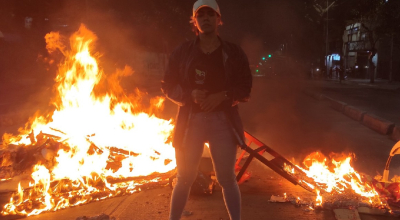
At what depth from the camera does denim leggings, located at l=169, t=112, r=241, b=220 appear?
2.98 metres

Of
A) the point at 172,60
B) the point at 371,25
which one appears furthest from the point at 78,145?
the point at 371,25

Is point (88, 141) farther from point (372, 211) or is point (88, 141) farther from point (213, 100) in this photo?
point (372, 211)

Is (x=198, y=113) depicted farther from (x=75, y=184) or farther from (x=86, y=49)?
(x=86, y=49)

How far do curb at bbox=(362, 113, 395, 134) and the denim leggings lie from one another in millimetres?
7998

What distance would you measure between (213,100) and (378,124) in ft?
29.4

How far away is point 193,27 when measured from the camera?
10.7ft

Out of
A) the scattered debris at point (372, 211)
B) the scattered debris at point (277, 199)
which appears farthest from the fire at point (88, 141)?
the scattered debris at point (372, 211)

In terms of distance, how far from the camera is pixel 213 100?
287 centimetres

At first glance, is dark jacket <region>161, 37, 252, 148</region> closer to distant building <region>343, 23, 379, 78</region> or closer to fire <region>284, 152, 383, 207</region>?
fire <region>284, 152, 383, 207</region>

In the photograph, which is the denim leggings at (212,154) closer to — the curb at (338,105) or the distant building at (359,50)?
the curb at (338,105)

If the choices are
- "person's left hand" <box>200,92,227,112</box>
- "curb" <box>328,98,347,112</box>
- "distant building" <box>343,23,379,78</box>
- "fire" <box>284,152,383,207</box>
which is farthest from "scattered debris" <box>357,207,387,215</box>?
"distant building" <box>343,23,379,78</box>

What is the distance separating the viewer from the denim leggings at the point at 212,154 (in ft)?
9.77

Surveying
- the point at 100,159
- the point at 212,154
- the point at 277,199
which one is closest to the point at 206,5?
the point at 212,154

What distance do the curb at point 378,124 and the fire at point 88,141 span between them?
6347 millimetres
